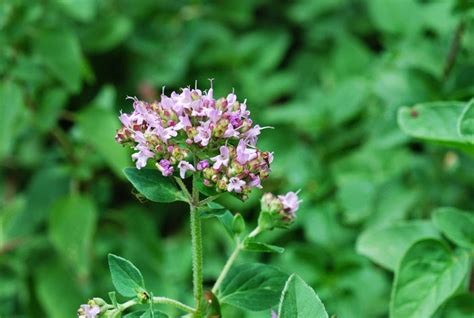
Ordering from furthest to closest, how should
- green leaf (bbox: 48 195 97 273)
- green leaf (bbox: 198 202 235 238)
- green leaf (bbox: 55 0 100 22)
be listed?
green leaf (bbox: 55 0 100 22)
green leaf (bbox: 48 195 97 273)
green leaf (bbox: 198 202 235 238)

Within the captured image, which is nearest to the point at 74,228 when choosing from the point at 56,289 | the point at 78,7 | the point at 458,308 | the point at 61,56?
the point at 56,289

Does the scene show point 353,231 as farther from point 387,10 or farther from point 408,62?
point 387,10

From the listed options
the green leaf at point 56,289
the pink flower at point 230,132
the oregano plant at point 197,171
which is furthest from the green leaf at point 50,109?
the pink flower at point 230,132

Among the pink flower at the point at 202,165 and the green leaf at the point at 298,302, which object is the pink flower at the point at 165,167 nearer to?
the pink flower at the point at 202,165

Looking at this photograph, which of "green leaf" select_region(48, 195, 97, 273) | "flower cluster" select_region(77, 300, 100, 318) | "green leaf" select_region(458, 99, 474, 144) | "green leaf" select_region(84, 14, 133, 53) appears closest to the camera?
"flower cluster" select_region(77, 300, 100, 318)

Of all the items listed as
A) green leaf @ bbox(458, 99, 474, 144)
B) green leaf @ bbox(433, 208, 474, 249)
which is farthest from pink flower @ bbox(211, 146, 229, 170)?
green leaf @ bbox(433, 208, 474, 249)

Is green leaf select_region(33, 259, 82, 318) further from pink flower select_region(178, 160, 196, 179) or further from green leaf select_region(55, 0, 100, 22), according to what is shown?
pink flower select_region(178, 160, 196, 179)

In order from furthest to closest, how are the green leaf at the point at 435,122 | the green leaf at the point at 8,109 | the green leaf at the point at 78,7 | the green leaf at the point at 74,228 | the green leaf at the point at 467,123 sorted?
the green leaf at the point at 78,7 < the green leaf at the point at 74,228 < the green leaf at the point at 8,109 < the green leaf at the point at 435,122 < the green leaf at the point at 467,123

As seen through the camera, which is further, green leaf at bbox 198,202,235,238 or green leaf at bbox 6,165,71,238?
green leaf at bbox 6,165,71,238
